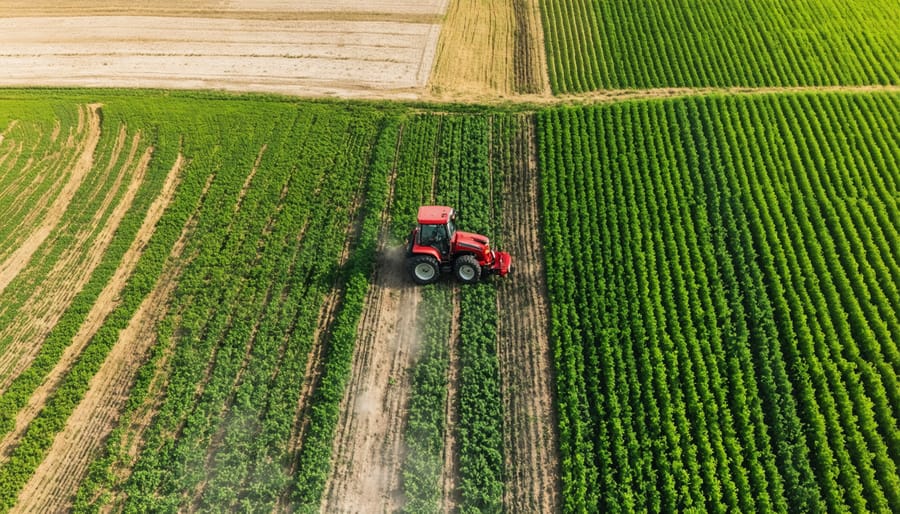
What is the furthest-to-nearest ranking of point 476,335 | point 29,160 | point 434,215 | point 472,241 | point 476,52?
point 476,52
point 29,160
point 472,241
point 434,215
point 476,335

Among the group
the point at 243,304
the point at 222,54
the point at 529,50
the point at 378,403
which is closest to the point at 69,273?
the point at 243,304

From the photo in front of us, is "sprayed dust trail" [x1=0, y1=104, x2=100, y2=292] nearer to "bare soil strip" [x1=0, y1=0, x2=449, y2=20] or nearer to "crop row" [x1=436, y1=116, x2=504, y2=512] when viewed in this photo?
"bare soil strip" [x1=0, y1=0, x2=449, y2=20]

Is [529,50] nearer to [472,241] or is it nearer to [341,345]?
[472,241]

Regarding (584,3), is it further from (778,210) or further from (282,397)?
(282,397)

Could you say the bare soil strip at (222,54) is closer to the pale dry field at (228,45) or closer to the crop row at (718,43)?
the pale dry field at (228,45)

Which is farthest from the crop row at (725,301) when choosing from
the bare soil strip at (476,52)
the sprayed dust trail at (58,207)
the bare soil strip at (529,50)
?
the sprayed dust trail at (58,207)

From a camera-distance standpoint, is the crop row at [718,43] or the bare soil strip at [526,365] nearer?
the bare soil strip at [526,365]
